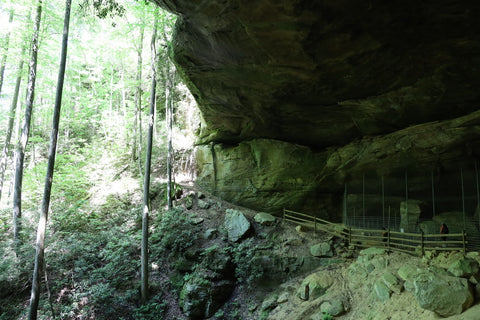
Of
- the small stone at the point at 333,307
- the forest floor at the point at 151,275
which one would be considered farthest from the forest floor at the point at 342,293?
the small stone at the point at 333,307

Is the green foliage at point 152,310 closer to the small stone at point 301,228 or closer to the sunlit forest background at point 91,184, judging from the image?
the sunlit forest background at point 91,184

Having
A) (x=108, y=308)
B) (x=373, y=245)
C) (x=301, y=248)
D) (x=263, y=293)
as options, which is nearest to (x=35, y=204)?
(x=108, y=308)

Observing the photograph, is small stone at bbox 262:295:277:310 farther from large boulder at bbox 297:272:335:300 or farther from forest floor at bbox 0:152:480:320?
large boulder at bbox 297:272:335:300

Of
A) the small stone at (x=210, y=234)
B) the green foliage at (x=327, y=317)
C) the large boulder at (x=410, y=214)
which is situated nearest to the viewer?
the green foliage at (x=327, y=317)

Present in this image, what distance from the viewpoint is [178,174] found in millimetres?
16391

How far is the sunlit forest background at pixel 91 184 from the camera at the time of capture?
8.41m

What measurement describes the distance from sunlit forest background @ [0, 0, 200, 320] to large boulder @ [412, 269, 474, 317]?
7954mm

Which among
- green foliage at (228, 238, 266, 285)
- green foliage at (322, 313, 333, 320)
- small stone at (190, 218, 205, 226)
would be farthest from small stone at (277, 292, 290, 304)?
small stone at (190, 218, 205, 226)

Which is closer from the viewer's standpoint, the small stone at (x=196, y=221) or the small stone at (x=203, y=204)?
the small stone at (x=196, y=221)

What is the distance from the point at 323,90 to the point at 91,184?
12.7 metres

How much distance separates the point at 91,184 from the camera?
45.9 feet

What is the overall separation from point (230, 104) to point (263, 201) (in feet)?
18.3

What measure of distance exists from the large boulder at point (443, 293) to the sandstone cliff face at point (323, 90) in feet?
18.7

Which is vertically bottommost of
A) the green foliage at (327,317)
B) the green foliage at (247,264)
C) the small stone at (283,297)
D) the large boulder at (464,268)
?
the small stone at (283,297)
